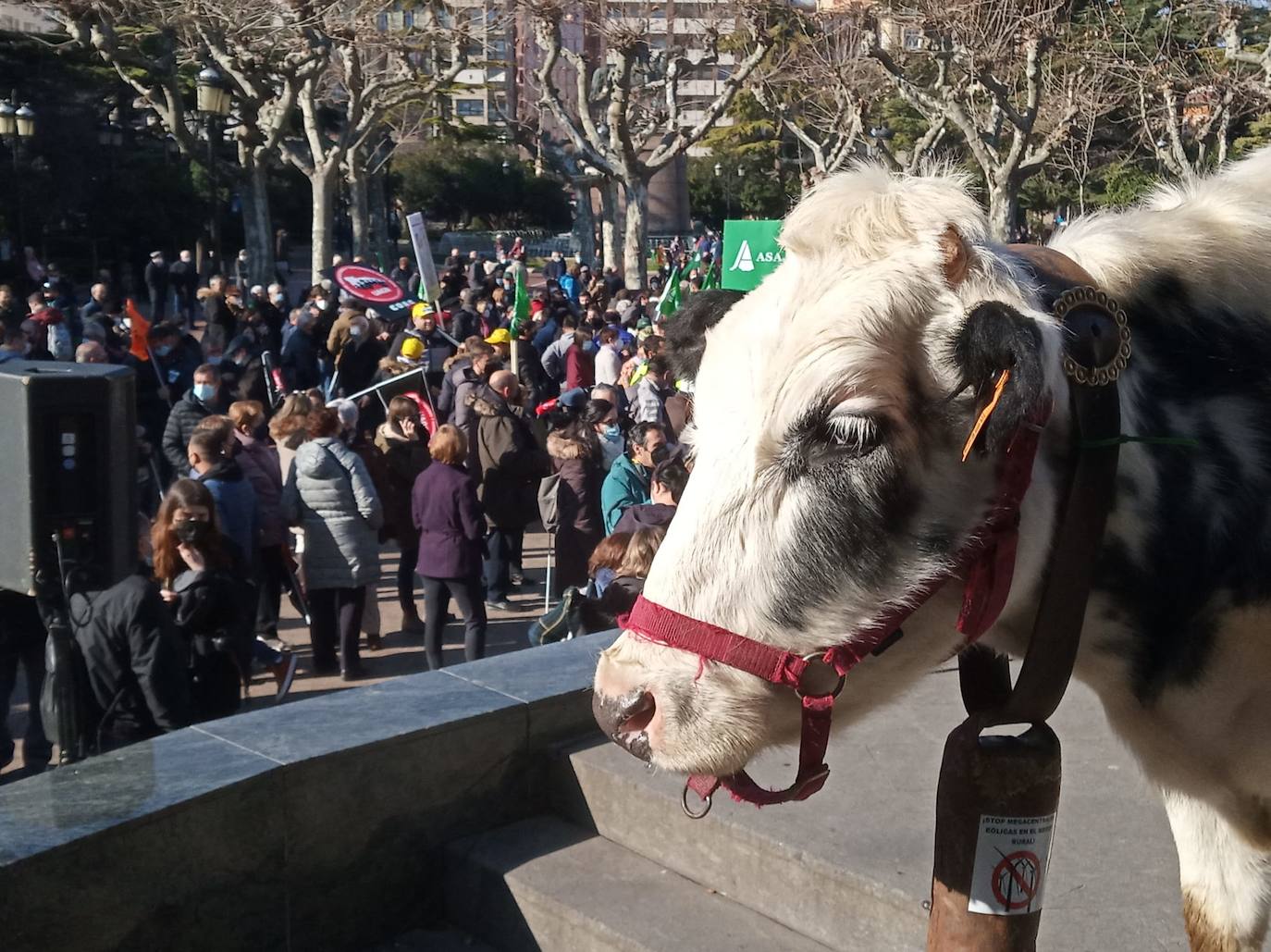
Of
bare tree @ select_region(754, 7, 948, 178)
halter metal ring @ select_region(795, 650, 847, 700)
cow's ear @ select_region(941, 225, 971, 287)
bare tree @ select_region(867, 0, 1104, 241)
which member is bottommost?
halter metal ring @ select_region(795, 650, 847, 700)

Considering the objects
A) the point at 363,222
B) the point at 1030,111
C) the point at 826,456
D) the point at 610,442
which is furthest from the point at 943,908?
the point at 363,222

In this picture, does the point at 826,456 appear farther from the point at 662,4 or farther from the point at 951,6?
the point at 662,4

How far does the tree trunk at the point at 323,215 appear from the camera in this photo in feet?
98.6

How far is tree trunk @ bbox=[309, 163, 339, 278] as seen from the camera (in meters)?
30.1

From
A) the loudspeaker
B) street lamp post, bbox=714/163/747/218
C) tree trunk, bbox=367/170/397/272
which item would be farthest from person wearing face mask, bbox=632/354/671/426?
street lamp post, bbox=714/163/747/218

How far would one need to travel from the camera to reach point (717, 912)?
402 cm

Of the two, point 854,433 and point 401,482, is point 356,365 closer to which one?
point 401,482

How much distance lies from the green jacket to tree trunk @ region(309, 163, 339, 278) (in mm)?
21889

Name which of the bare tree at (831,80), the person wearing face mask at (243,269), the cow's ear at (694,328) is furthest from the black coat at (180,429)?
the bare tree at (831,80)

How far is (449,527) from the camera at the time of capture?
9148mm

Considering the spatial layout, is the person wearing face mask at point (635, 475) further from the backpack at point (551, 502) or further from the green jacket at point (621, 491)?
the backpack at point (551, 502)

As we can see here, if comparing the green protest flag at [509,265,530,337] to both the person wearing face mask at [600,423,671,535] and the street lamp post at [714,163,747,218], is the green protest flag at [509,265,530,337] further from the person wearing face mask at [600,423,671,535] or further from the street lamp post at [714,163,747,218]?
the street lamp post at [714,163,747,218]

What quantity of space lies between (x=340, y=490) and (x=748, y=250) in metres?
3.79

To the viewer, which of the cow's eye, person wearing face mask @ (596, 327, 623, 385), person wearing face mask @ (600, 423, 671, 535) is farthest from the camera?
person wearing face mask @ (596, 327, 623, 385)
